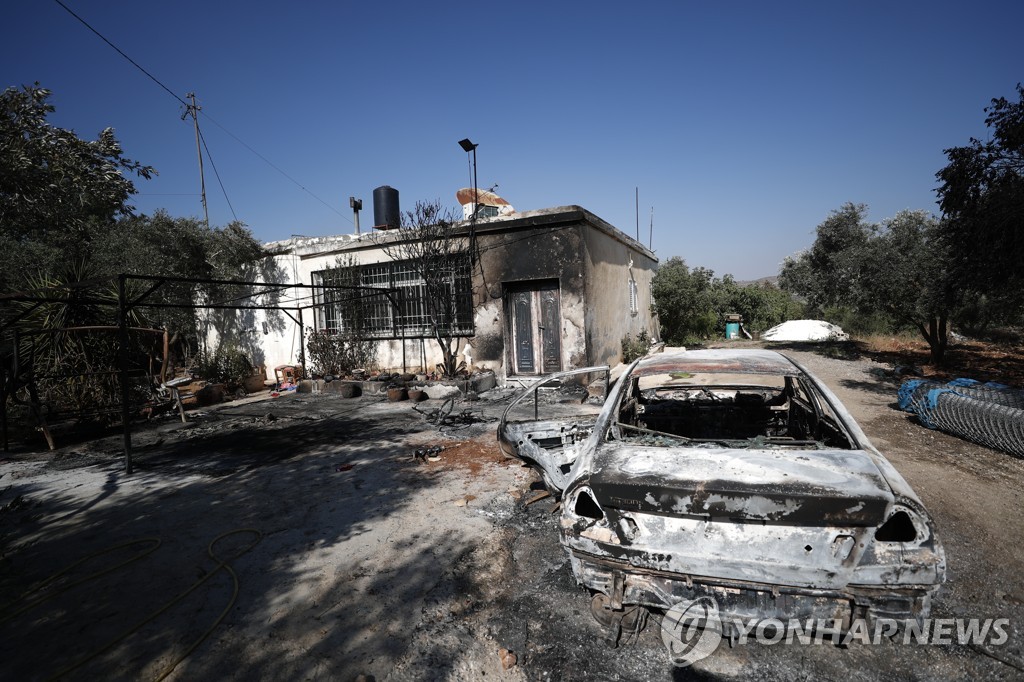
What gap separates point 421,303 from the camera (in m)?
10.6

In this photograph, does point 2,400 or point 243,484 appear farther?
point 2,400

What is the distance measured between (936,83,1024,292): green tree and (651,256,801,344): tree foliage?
31.5ft

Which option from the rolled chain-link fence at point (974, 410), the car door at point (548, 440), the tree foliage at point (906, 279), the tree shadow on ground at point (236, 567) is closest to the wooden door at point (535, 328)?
the tree shadow on ground at point (236, 567)

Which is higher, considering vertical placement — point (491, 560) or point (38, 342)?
point (38, 342)

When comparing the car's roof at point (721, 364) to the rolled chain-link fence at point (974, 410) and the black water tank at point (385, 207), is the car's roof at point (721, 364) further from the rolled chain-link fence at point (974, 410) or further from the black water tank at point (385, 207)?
the black water tank at point (385, 207)

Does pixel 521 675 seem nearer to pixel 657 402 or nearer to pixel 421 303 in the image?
pixel 657 402

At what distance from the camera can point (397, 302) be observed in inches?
422

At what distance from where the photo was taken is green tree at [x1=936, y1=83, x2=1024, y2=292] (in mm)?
5430

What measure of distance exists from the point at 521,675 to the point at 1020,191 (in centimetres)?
767

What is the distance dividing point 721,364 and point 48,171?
7831 millimetres

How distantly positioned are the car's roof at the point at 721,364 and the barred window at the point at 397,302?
6.98 m

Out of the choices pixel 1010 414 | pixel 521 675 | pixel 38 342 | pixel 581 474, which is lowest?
pixel 521 675

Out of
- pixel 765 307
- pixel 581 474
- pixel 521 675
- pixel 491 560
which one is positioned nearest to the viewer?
pixel 521 675

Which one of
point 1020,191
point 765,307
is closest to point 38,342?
point 1020,191
